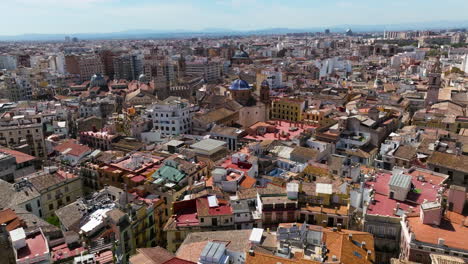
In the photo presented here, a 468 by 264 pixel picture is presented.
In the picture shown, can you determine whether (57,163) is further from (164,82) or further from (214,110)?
(164,82)

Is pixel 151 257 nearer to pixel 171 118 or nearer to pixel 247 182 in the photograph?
pixel 247 182

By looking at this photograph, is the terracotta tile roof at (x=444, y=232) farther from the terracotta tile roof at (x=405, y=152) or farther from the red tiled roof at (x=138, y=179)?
the red tiled roof at (x=138, y=179)

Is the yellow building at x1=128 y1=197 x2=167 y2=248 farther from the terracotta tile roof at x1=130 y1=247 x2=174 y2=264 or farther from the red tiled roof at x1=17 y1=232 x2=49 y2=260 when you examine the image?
the red tiled roof at x1=17 y1=232 x2=49 y2=260

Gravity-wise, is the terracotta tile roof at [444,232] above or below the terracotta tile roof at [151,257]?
above

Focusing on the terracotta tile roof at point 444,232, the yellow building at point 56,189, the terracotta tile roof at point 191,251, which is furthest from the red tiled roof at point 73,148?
the terracotta tile roof at point 444,232

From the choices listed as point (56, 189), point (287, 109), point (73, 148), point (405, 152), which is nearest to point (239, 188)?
point (56, 189)

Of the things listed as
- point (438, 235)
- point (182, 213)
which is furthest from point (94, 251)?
point (438, 235)

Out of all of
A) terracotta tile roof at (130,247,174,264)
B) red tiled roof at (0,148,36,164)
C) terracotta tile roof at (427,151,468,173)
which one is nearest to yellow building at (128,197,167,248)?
terracotta tile roof at (130,247,174,264)
